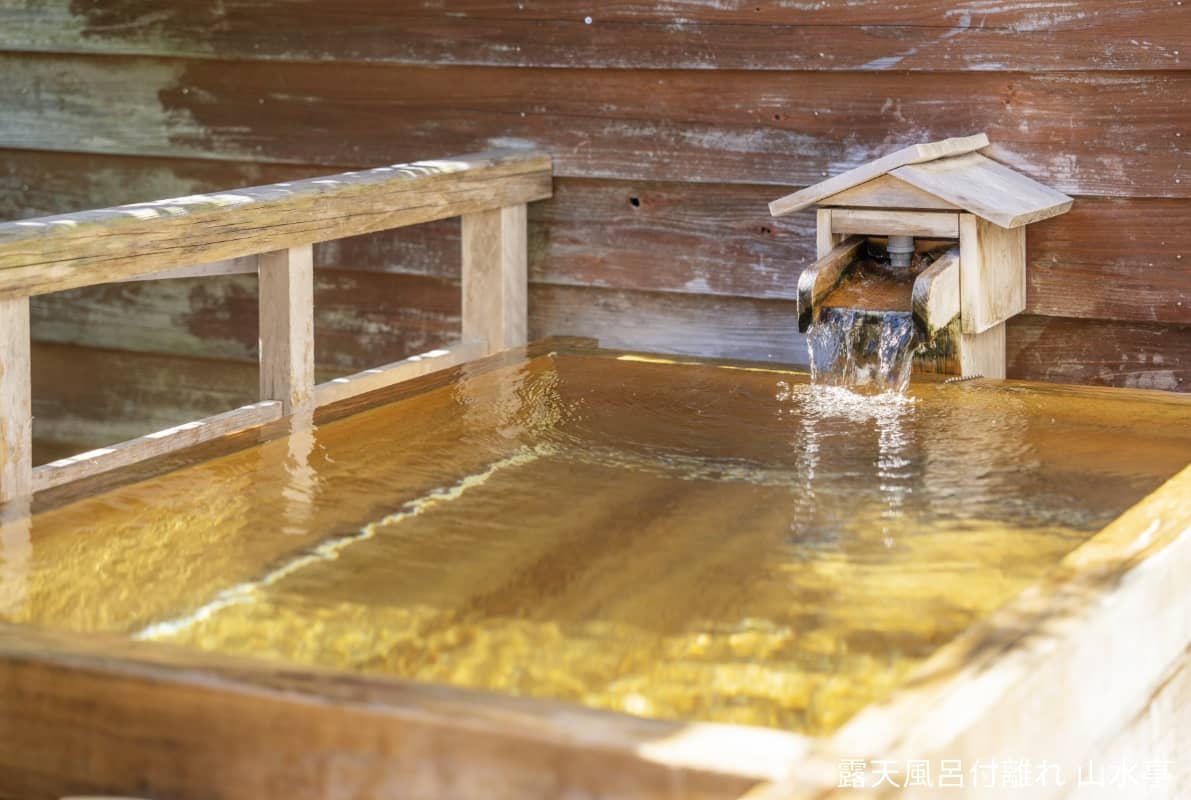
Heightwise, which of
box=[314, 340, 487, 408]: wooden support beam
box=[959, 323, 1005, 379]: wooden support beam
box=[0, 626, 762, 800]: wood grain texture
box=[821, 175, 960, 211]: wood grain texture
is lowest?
box=[0, 626, 762, 800]: wood grain texture

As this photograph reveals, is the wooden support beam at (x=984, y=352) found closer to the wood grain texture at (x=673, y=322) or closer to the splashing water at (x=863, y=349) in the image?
the splashing water at (x=863, y=349)

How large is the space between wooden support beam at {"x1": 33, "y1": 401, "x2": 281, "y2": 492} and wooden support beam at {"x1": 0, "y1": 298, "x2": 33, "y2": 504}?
40mm

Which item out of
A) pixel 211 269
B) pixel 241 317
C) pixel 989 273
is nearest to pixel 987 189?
pixel 989 273

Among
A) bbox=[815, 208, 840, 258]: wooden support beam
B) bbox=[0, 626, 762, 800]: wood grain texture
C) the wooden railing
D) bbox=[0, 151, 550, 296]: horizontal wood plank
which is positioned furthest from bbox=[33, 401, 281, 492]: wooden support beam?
bbox=[815, 208, 840, 258]: wooden support beam

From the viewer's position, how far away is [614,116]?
3.18 meters

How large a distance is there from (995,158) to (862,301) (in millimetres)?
454

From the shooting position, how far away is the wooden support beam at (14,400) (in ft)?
6.74

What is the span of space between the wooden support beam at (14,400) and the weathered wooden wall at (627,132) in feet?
4.75

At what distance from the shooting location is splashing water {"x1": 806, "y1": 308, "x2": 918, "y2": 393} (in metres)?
2.54

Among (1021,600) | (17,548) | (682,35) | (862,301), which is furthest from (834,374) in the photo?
(17,548)

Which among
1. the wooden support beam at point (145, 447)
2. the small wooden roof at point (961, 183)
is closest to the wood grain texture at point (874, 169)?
the small wooden roof at point (961, 183)

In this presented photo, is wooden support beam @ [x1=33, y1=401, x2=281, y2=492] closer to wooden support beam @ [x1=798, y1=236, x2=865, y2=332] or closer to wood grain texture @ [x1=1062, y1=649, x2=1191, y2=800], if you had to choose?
wooden support beam @ [x1=798, y1=236, x2=865, y2=332]

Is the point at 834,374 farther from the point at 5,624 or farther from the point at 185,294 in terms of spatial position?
the point at 185,294

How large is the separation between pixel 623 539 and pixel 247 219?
42.5 inches
